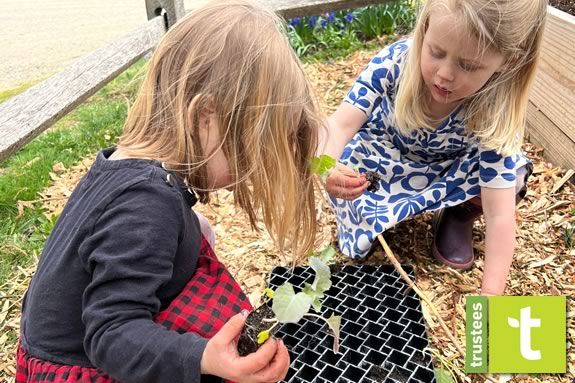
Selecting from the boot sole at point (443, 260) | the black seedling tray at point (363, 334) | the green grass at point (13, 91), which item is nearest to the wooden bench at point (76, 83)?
the green grass at point (13, 91)

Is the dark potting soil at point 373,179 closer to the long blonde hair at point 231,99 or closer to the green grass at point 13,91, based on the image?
the long blonde hair at point 231,99

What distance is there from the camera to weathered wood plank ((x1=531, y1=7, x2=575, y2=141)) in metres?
2.24

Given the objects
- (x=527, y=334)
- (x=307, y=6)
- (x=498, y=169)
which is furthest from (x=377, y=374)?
(x=307, y=6)

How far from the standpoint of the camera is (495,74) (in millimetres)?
1675

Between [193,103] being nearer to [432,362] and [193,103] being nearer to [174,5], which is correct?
[432,362]

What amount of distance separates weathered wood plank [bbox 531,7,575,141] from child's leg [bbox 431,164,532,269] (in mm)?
515

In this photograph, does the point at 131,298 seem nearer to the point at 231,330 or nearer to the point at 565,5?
the point at 231,330

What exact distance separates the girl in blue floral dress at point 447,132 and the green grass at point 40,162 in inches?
31.2

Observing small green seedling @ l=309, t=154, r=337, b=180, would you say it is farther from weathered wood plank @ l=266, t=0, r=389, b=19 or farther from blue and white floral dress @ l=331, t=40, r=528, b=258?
weathered wood plank @ l=266, t=0, r=389, b=19

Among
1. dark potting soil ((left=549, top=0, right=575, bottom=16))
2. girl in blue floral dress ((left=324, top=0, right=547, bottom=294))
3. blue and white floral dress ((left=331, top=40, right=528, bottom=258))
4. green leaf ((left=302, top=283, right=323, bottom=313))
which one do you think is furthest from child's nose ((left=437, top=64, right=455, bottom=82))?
dark potting soil ((left=549, top=0, right=575, bottom=16))

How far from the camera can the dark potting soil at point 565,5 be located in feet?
9.03

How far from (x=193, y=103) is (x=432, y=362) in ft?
3.11

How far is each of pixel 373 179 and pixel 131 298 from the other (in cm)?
107

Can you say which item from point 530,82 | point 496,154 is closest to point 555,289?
point 496,154
